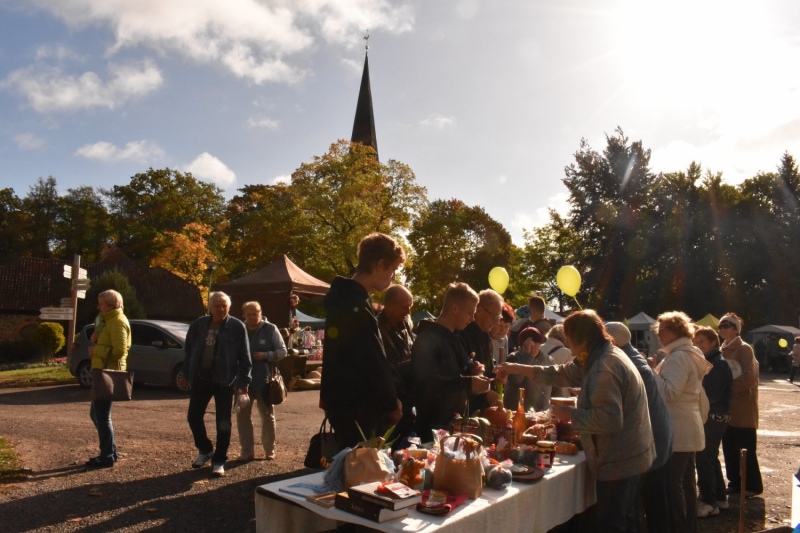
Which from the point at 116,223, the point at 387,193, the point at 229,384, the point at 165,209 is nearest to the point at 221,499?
the point at 229,384

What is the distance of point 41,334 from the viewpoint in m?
25.7

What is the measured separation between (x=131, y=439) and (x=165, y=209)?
1712 inches

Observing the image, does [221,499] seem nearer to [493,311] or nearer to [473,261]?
[493,311]

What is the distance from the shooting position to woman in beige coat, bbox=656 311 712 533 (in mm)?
4371

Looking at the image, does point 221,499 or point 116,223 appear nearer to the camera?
point 221,499

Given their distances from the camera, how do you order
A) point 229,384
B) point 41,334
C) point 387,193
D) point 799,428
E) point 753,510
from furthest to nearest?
1. point 387,193
2. point 41,334
3. point 799,428
4. point 229,384
5. point 753,510

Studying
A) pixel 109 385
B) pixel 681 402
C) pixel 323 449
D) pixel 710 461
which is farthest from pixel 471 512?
pixel 109 385

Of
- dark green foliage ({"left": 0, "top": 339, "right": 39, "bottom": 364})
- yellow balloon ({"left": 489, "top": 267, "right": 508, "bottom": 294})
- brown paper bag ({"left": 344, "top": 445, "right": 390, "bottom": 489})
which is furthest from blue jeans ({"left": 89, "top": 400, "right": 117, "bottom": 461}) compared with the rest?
dark green foliage ({"left": 0, "top": 339, "right": 39, "bottom": 364})

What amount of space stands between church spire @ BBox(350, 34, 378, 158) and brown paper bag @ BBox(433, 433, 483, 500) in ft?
161

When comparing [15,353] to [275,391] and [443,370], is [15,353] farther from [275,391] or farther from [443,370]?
[443,370]

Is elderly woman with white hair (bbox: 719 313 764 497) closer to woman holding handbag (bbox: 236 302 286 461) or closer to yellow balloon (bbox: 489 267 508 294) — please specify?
yellow balloon (bbox: 489 267 508 294)

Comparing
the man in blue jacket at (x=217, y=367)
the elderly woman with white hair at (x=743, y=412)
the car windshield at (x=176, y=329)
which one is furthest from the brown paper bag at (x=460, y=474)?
the car windshield at (x=176, y=329)

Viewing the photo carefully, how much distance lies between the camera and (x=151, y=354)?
43.5ft

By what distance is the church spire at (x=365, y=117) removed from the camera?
51000 mm
